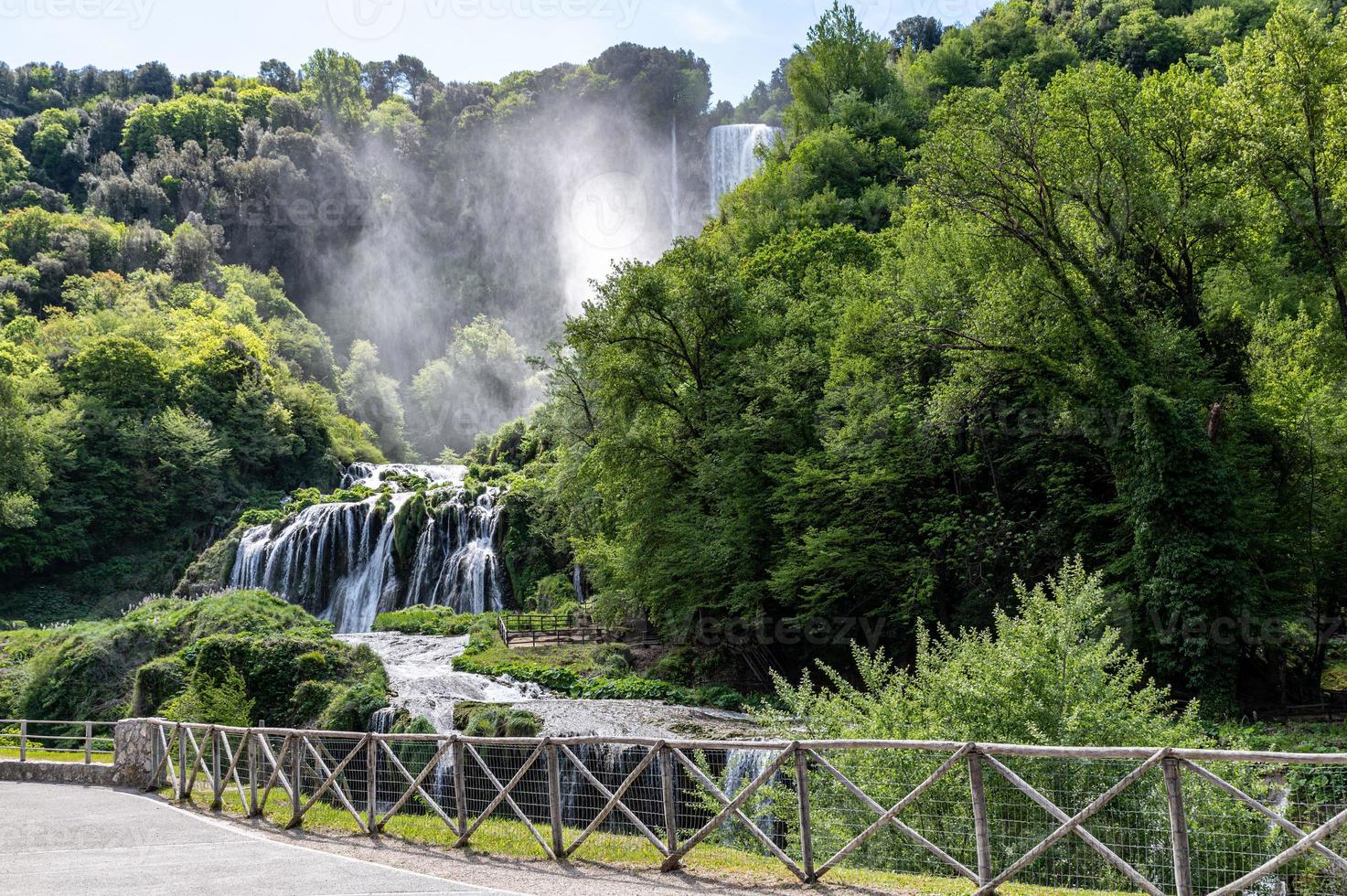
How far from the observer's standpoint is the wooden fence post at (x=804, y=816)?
27.6 ft

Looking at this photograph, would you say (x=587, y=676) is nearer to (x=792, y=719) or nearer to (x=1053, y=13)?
(x=792, y=719)

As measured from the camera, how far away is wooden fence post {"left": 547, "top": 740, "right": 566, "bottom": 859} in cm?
1010

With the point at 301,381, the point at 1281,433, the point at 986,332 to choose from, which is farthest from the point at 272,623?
the point at 301,381

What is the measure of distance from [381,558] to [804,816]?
4195 centimetres

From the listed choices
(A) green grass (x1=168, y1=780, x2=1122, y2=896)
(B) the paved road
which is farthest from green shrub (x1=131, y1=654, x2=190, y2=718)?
(A) green grass (x1=168, y1=780, x2=1122, y2=896)

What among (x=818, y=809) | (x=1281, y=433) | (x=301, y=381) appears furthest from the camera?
(x=301, y=381)

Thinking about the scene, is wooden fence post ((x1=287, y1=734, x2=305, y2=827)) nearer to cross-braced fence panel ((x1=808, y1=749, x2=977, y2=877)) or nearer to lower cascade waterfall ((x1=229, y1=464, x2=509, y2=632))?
cross-braced fence panel ((x1=808, y1=749, x2=977, y2=877))

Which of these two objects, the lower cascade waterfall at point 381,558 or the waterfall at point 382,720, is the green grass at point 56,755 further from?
the lower cascade waterfall at point 381,558

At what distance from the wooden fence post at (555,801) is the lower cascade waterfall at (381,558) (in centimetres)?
3564

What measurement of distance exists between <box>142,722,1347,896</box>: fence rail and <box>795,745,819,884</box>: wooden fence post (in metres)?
0.02

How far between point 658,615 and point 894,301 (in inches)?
529

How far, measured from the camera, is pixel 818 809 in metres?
10.7

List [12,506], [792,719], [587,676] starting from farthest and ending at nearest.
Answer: [12,506] < [587,676] < [792,719]

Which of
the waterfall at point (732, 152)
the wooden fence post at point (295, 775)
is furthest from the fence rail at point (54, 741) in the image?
the waterfall at point (732, 152)
